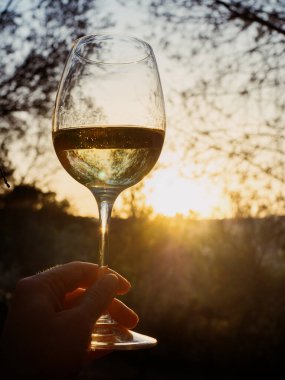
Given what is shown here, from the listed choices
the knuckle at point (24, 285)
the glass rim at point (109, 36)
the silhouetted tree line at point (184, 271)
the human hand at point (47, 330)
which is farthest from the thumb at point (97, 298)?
the silhouetted tree line at point (184, 271)

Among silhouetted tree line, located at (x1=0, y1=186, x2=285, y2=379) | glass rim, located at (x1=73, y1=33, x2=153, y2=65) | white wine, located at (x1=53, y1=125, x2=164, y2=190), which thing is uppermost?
glass rim, located at (x1=73, y1=33, x2=153, y2=65)

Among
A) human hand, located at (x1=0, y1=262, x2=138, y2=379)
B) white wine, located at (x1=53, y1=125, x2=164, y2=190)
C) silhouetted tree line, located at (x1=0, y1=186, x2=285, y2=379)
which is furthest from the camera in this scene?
silhouetted tree line, located at (x1=0, y1=186, x2=285, y2=379)

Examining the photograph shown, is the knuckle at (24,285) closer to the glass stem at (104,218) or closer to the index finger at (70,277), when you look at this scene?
the index finger at (70,277)

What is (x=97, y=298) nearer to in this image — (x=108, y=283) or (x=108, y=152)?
(x=108, y=283)

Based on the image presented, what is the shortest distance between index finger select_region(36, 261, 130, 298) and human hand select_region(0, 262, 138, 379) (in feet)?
0.09

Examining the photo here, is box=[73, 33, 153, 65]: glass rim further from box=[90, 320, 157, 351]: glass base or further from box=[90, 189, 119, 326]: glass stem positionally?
box=[90, 320, 157, 351]: glass base

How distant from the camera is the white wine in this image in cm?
100

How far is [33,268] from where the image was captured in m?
7.04

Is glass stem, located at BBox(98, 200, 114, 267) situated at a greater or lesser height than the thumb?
greater

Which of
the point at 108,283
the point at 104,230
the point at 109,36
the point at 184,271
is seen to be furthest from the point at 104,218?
the point at 184,271

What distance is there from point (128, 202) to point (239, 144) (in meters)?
2.51

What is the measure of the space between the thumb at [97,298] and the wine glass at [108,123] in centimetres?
8

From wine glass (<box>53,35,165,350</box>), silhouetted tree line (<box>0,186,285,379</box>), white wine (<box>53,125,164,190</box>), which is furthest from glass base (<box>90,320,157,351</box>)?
silhouetted tree line (<box>0,186,285,379</box>)

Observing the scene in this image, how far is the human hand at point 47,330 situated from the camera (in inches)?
35.5
